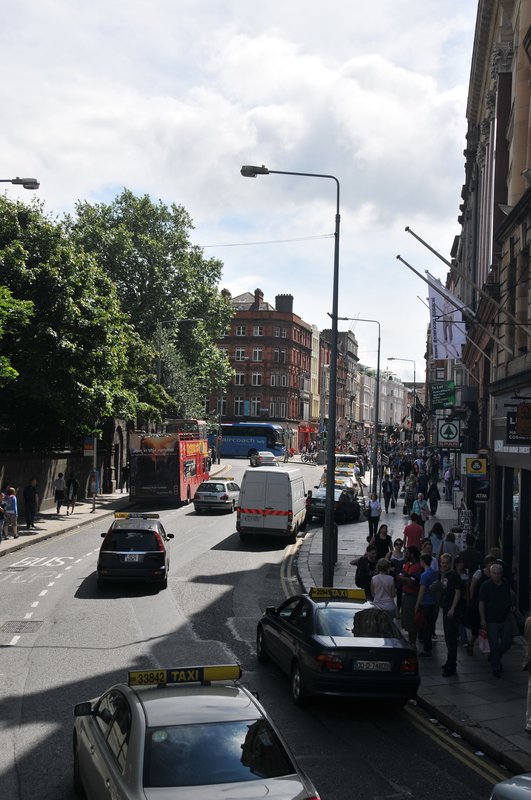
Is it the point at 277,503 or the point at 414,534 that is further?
the point at 277,503

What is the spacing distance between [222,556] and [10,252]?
1516cm

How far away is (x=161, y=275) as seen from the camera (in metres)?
59.3

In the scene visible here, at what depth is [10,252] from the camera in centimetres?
3275

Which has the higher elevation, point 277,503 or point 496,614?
point 277,503

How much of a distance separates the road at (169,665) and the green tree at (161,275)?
3477cm

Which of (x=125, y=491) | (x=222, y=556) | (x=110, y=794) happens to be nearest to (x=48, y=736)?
(x=110, y=794)

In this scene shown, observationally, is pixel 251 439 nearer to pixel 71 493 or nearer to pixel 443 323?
pixel 71 493

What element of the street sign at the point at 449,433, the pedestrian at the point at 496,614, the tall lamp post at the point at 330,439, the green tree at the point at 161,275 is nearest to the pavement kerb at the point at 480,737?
the pedestrian at the point at 496,614

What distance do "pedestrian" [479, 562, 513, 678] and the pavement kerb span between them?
1.87 meters

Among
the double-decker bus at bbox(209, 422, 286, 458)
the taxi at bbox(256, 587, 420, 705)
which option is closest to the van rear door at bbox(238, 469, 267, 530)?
the taxi at bbox(256, 587, 420, 705)

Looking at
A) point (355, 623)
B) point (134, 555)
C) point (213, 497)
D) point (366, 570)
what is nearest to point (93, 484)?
point (213, 497)

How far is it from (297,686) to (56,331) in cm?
2506

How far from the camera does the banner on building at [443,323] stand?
20.5m

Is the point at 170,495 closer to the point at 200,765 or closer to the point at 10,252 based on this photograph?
the point at 10,252
